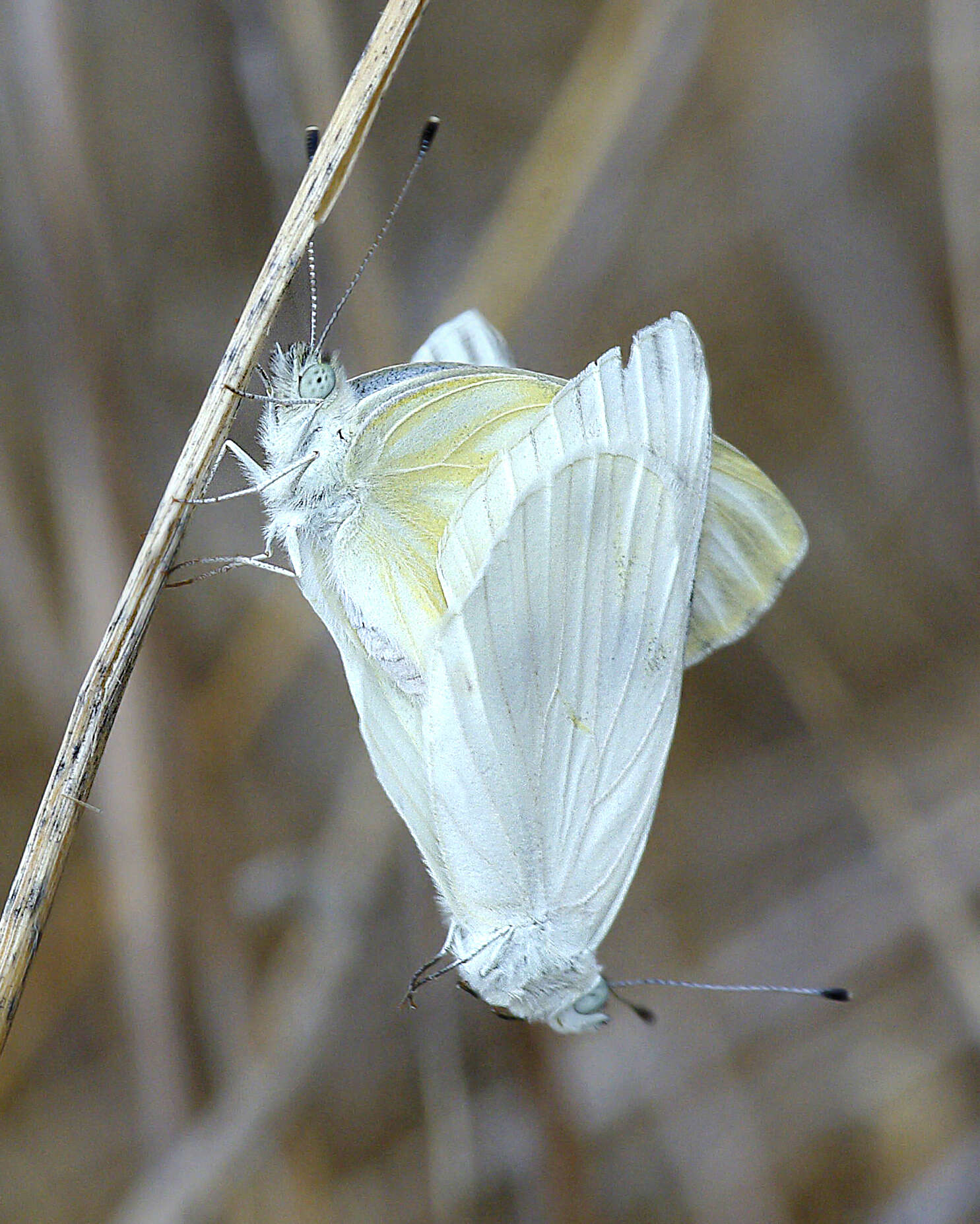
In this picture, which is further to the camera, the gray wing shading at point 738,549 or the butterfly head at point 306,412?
the gray wing shading at point 738,549

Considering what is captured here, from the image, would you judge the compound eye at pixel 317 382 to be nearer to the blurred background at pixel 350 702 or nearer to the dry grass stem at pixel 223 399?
the blurred background at pixel 350 702

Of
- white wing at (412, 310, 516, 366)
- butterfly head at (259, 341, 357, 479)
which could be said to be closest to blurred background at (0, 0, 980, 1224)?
butterfly head at (259, 341, 357, 479)

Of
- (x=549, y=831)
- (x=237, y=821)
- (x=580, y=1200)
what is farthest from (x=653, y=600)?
(x=237, y=821)

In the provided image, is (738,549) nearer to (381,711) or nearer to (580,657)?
(580,657)

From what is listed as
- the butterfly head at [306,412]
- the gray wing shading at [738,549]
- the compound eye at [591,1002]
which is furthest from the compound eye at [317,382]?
the compound eye at [591,1002]

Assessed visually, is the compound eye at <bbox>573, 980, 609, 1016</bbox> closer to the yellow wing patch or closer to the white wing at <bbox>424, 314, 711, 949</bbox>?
the white wing at <bbox>424, 314, 711, 949</bbox>

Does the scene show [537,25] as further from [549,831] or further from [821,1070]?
[821,1070]

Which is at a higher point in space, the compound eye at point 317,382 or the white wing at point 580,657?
the compound eye at point 317,382

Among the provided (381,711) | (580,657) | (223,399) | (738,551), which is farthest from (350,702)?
(223,399)
